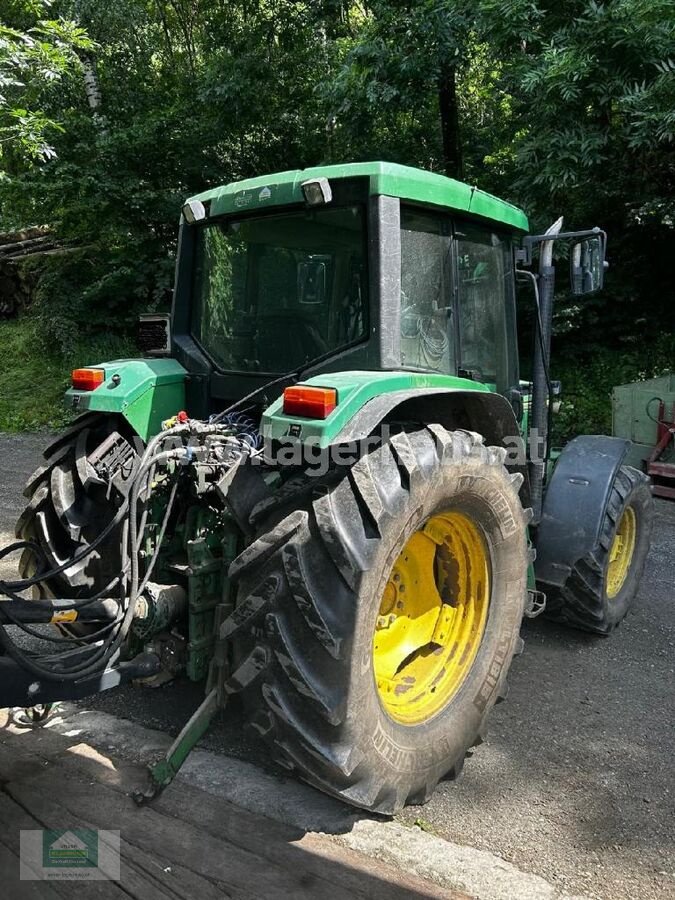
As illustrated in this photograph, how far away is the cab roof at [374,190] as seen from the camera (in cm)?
278

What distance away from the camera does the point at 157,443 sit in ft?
8.68

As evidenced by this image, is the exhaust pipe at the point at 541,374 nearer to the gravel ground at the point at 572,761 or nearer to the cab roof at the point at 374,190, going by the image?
the cab roof at the point at 374,190

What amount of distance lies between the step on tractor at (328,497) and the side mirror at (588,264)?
0.01 m

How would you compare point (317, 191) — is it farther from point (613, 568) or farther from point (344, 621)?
point (613, 568)

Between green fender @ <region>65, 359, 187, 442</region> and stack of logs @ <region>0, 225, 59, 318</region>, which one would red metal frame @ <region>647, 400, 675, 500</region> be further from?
stack of logs @ <region>0, 225, 59, 318</region>

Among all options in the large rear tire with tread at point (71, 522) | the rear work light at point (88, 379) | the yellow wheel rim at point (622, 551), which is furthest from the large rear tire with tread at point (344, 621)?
the yellow wheel rim at point (622, 551)

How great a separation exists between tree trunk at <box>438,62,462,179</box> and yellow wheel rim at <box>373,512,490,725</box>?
9357 mm

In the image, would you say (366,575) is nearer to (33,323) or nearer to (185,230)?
(185,230)

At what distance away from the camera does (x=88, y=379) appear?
314 cm

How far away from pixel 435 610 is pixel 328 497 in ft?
3.20

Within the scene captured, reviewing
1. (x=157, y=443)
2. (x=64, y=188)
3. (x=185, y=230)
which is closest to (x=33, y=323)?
(x=64, y=188)

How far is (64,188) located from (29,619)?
34.3ft

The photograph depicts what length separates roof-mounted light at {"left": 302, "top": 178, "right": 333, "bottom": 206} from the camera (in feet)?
9.08

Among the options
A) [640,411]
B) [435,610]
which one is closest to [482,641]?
[435,610]
